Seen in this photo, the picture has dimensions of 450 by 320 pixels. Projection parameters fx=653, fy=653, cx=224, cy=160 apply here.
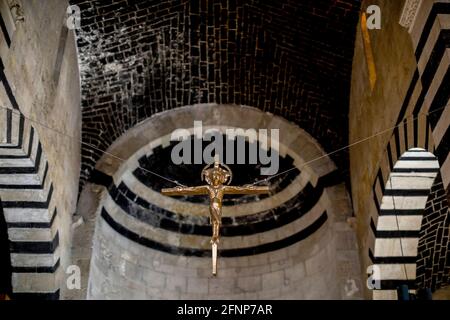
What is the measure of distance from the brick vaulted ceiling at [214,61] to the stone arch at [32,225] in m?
1.86

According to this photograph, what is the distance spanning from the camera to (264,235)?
37.2 ft

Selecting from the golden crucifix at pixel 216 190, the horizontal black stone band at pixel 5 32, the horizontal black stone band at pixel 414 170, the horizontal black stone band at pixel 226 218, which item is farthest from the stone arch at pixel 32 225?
the horizontal black stone band at pixel 414 170

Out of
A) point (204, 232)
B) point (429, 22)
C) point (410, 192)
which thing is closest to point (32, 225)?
point (204, 232)

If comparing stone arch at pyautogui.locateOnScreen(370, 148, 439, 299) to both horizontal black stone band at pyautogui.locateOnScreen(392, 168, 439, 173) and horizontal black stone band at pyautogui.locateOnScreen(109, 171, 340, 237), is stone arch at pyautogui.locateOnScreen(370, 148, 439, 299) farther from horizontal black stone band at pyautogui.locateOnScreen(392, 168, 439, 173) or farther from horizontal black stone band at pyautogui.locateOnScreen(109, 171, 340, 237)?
horizontal black stone band at pyautogui.locateOnScreen(109, 171, 340, 237)

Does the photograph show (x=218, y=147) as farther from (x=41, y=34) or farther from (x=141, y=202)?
(x=41, y=34)

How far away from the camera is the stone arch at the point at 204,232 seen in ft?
32.2

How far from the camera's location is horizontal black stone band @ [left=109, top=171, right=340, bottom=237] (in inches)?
421

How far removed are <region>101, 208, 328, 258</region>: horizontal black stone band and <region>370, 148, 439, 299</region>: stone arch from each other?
189 centimetres

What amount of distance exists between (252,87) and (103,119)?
2.46 meters

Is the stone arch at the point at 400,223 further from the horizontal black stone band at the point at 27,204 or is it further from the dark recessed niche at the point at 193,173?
the horizontal black stone band at the point at 27,204

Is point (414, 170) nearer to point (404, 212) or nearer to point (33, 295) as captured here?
point (404, 212)

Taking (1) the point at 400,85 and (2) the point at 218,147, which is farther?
(2) the point at 218,147
